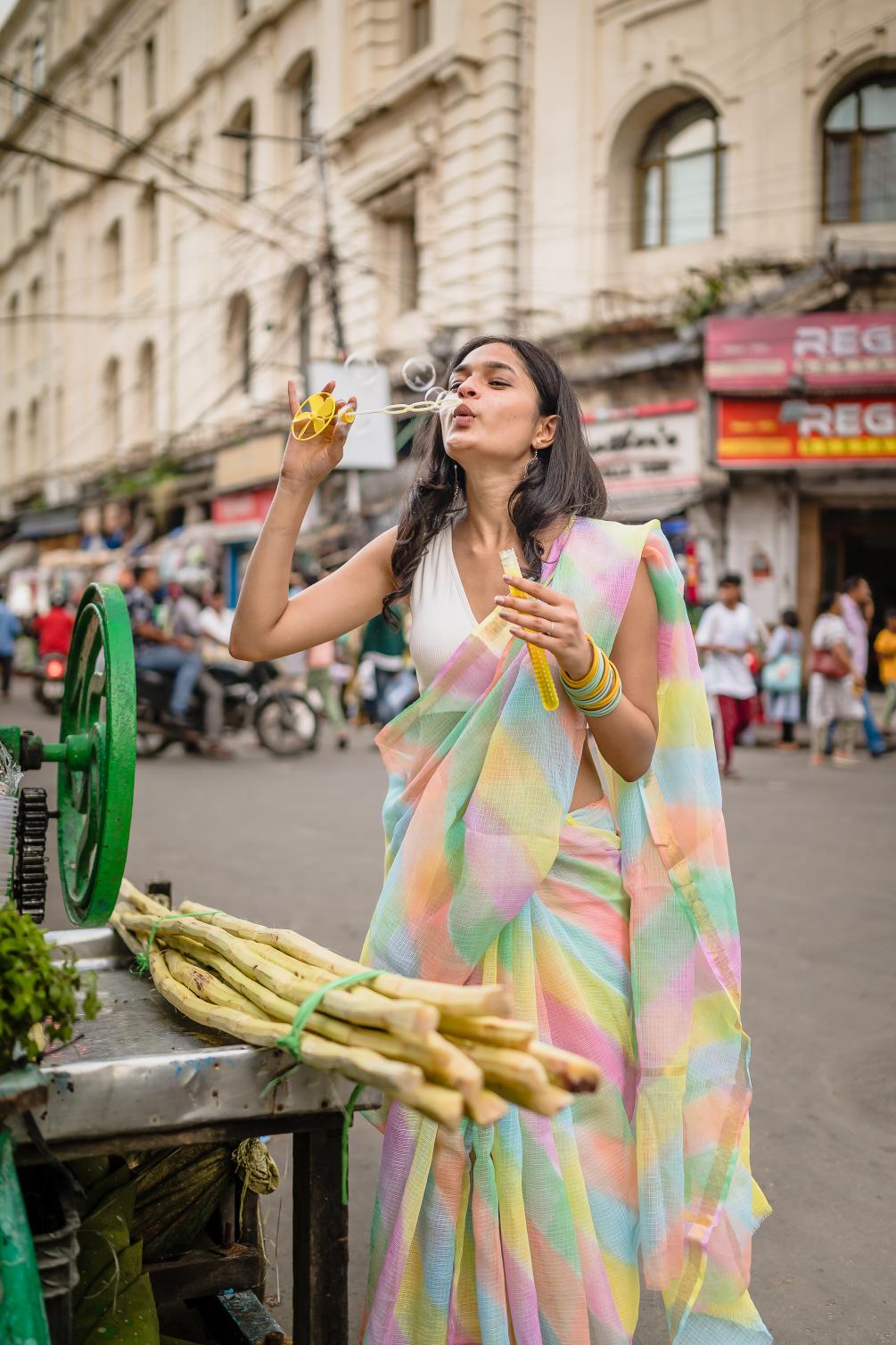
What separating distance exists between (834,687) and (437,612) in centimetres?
967

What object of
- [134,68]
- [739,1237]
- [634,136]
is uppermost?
[134,68]

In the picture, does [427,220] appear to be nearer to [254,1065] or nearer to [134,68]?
[134,68]

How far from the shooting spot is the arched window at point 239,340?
24.5m

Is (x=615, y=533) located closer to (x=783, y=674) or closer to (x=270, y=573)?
(x=270, y=573)

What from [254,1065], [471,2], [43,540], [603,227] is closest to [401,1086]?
[254,1065]

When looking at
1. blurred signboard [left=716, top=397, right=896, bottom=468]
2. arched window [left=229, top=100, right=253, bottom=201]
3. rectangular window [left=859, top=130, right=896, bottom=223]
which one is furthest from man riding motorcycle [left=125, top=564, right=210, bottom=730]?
arched window [left=229, top=100, right=253, bottom=201]

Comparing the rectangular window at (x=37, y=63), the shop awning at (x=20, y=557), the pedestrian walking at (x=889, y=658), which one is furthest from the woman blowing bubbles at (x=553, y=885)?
the rectangular window at (x=37, y=63)

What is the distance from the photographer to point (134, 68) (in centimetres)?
2844

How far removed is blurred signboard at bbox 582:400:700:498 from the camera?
1548 centimetres

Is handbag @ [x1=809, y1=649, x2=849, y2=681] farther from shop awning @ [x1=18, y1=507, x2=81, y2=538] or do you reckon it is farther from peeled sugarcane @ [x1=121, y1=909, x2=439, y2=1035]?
shop awning @ [x1=18, y1=507, x2=81, y2=538]

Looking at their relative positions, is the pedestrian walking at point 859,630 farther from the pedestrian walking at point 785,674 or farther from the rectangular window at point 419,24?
the rectangular window at point 419,24

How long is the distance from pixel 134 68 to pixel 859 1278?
3124 cm

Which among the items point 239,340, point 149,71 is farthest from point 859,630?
point 149,71

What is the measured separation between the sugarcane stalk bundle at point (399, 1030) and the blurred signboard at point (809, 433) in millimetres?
13920
